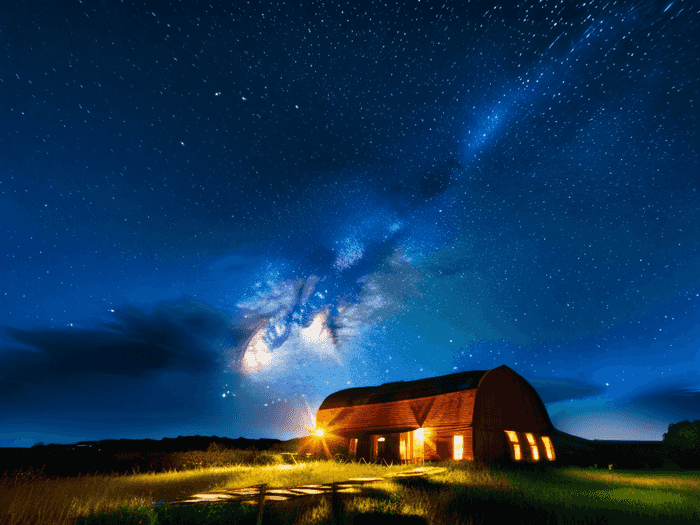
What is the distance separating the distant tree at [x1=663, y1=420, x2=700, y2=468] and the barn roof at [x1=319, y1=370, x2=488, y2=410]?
20.5m

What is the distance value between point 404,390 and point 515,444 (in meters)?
7.45

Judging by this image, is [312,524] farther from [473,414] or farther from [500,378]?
[500,378]

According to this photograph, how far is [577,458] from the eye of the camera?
25.6 metres

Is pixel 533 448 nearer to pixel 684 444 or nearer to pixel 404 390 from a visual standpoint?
pixel 404 390

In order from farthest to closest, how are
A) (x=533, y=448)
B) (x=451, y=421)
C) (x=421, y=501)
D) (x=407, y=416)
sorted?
(x=533, y=448) → (x=407, y=416) → (x=451, y=421) → (x=421, y=501)

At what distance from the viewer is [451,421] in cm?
2050

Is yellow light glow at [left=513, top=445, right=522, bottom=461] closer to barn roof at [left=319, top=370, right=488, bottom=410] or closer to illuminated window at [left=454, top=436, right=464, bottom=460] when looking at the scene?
illuminated window at [left=454, top=436, right=464, bottom=460]

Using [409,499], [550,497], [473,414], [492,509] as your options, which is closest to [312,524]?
A: [409,499]

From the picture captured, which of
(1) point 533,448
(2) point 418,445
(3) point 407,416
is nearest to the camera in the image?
(2) point 418,445

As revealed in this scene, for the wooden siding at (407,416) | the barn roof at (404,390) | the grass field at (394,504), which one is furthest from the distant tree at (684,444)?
the wooden siding at (407,416)

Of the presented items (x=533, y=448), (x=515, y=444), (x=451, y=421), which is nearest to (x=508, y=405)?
(x=515, y=444)

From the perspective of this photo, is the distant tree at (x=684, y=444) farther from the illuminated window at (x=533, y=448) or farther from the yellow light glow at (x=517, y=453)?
the yellow light glow at (x=517, y=453)

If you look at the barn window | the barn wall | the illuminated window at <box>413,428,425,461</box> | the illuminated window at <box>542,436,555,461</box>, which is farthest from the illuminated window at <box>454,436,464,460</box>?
the illuminated window at <box>542,436,555,461</box>

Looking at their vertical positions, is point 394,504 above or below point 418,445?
below
